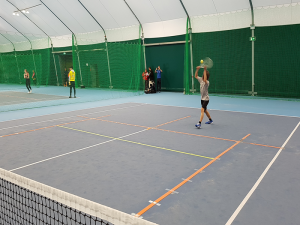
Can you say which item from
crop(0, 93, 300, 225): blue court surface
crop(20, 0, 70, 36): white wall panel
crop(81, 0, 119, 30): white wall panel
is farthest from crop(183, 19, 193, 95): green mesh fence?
crop(20, 0, 70, 36): white wall panel

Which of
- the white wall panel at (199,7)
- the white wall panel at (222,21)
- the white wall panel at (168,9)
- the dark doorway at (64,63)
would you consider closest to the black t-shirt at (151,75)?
the white wall panel at (168,9)

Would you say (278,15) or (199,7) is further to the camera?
(199,7)

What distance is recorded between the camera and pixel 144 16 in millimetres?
19719

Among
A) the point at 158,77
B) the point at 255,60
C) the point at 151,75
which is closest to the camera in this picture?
the point at 255,60

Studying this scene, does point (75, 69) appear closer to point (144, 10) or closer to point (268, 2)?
point (144, 10)

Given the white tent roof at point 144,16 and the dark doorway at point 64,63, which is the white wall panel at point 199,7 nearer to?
the white tent roof at point 144,16

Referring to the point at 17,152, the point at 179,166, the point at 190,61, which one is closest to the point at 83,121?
the point at 17,152

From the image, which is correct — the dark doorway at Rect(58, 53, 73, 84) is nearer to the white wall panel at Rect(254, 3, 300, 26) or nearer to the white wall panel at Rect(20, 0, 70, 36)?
the white wall panel at Rect(20, 0, 70, 36)

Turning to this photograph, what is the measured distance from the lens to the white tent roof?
1510 cm

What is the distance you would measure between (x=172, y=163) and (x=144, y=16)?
16.3 meters

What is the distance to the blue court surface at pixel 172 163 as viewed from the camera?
381 centimetres

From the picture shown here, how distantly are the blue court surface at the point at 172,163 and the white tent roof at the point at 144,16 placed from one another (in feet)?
24.8

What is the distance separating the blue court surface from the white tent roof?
7.56 metres

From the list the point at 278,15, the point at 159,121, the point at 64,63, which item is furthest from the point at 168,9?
the point at 64,63
